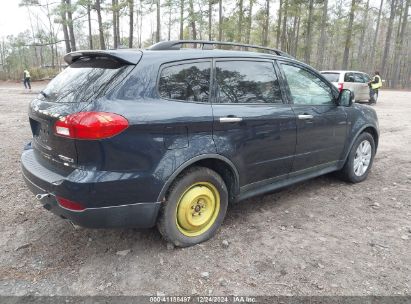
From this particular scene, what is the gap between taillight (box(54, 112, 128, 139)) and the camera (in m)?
2.59

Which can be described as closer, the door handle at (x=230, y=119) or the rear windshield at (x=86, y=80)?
the rear windshield at (x=86, y=80)

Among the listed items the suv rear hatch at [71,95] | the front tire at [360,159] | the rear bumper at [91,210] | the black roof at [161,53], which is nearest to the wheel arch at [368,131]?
the front tire at [360,159]

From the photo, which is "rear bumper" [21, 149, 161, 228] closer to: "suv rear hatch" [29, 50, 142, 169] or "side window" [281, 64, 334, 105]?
"suv rear hatch" [29, 50, 142, 169]

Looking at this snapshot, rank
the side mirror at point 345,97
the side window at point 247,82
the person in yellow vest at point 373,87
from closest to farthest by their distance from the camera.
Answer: the side window at point 247,82, the side mirror at point 345,97, the person in yellow vest at point 373,87

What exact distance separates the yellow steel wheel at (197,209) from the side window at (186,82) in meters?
0.81

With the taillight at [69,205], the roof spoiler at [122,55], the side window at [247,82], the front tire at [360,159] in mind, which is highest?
the roof spoiler at [122,55]

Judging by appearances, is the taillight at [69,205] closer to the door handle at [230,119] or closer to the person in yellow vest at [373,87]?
the door handle at [230,119]

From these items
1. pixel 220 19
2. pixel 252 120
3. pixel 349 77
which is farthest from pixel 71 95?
pixel 220 19

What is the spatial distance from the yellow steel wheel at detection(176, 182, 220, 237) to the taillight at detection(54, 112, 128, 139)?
882 millimetres

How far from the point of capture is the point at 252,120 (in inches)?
136

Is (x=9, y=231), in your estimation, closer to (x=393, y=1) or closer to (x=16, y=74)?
(x=16, y=74)

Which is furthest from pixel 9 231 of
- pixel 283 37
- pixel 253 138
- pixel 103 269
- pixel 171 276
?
pixel 283 37

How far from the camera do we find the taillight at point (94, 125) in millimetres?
2588

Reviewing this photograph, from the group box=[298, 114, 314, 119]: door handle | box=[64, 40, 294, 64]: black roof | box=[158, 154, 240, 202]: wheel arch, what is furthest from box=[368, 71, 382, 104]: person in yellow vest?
box=[158, 154, 240, 202]: wheel arch
